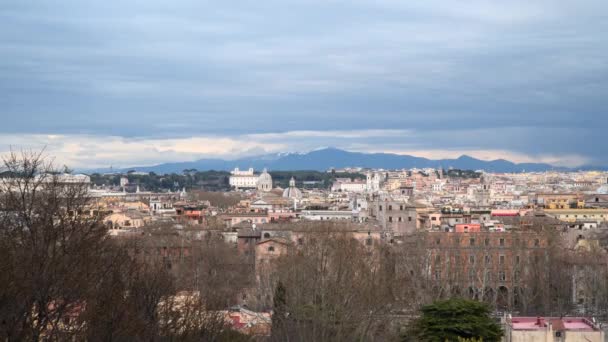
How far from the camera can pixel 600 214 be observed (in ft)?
302

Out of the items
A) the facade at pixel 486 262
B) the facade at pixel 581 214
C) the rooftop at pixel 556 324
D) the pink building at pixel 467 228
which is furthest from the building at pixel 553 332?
the facade at pixel 581 214

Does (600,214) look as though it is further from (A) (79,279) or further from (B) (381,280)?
(A) (79,279)

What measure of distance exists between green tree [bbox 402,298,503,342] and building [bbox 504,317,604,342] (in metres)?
1.73

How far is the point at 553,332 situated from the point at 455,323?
3.58 m

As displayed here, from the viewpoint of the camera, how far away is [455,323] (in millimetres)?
32062

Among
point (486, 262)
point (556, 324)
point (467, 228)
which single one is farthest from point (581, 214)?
point (556, 324)

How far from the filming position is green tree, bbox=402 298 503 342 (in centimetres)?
3159

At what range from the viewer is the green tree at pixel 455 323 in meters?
31.6

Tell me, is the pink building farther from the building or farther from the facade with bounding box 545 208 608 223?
the building

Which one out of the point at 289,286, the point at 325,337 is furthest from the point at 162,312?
the point at 289,286

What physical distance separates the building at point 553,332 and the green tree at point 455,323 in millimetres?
1731

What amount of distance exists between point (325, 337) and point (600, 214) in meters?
65.4

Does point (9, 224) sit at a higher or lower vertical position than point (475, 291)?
higher

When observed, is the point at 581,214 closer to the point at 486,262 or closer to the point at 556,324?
the point at 486,262
